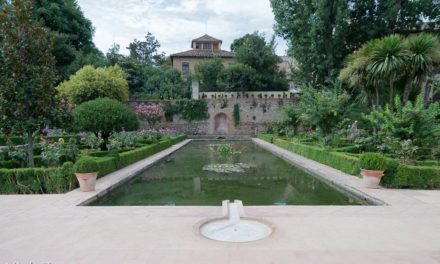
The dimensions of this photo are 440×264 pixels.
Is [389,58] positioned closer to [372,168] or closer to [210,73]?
[372,168]

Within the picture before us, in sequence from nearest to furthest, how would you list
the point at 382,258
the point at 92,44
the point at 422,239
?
the point at 382,258, the point at 422,239, the point at 92,44

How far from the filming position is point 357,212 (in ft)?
17.5

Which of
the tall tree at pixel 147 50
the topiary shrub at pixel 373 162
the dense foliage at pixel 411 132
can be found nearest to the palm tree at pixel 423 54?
the dense foliage at pixel 411 132

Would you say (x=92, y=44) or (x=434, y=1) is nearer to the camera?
(x=434, y=1)

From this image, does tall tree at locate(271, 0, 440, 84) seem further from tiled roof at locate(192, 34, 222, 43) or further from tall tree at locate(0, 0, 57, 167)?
tiled roof at locate(192, 34, 222, 43)

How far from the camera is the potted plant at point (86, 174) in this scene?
270 inches

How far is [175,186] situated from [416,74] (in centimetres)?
1193

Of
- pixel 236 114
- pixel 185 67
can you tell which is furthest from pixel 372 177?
pixel 185 67

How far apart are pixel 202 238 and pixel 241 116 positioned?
2633 cm

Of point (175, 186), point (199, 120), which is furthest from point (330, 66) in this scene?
point (175, 186)

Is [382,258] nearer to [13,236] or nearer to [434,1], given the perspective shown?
[13,236]

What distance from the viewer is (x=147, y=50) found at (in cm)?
5666

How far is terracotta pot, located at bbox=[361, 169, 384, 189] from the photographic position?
276 inches

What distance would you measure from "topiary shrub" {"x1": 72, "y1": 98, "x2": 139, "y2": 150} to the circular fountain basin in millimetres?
8623
